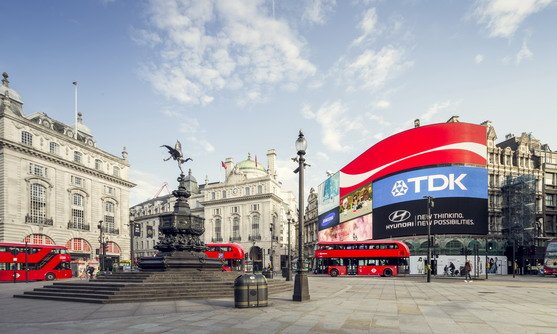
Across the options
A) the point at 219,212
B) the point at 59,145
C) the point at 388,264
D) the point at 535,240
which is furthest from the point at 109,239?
the point at 535,240

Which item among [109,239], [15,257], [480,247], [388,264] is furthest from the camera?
[109,239]

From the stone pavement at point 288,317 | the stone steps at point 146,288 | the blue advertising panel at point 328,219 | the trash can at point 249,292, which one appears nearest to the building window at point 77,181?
the stone steps at point 146,288

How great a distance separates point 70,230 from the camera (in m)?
58.9

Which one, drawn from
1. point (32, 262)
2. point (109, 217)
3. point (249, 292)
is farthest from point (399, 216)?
point (109, 217)

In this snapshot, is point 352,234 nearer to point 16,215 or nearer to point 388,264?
point 388,264

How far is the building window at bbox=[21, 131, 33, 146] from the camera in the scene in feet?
Answer: 172

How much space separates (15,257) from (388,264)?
38.3 meters

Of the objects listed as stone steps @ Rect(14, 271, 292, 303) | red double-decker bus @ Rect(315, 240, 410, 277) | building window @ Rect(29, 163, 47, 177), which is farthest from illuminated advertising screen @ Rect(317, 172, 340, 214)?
stone steps @ Rect(14, 271, 292, 303)

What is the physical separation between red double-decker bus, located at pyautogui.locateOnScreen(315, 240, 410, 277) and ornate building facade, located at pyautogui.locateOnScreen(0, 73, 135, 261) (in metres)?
37.2

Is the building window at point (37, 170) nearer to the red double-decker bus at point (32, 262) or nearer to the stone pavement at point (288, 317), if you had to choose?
the red double-decker bus at point (32, 262)

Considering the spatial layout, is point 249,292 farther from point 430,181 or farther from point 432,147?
point 432,147

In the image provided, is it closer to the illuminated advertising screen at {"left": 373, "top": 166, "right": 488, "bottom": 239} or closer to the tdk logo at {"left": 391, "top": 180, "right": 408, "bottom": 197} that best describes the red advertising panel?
the illuminated advertising screen at {"left": 373, "top": 166, "right": 488, "bottom": 239}

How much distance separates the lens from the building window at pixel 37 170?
176 feet

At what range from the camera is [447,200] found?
182ft
